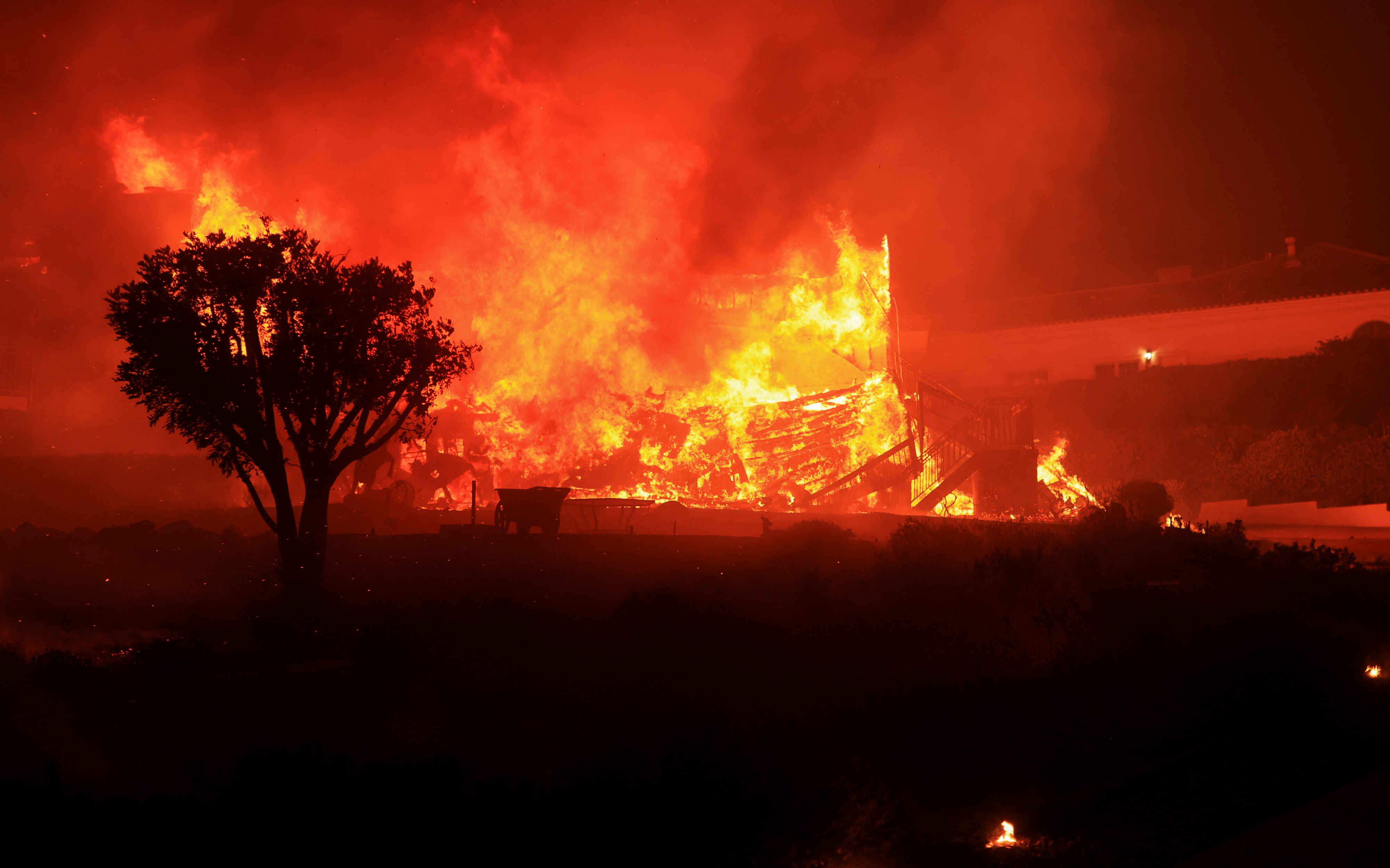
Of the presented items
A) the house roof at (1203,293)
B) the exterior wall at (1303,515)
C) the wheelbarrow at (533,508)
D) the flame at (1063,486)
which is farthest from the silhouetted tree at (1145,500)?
the house roof at (1203,293)

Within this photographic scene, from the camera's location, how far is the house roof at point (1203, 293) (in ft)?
108

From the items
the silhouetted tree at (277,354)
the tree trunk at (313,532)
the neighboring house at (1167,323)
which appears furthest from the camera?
the neighboring house at (1167,323)

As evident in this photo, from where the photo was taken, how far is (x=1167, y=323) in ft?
115

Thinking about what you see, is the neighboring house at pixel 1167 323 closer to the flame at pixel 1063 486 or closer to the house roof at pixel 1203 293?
the house roof at pixel 1203 293

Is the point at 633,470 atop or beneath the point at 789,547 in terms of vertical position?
atop

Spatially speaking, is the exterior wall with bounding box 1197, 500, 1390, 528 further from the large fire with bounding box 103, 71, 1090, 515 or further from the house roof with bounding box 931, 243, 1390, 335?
the house roof with bounding box 931, 243, 1390, 335

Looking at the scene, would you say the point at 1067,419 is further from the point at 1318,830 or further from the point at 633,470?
the point at 1318,830

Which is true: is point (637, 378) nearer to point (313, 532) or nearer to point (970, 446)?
point (970, 446)

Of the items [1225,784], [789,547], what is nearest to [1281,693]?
[1225,784]

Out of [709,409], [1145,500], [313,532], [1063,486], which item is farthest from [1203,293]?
[313,532]

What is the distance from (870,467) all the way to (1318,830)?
15.8 metres

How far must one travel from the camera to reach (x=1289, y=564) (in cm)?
Result: 1408

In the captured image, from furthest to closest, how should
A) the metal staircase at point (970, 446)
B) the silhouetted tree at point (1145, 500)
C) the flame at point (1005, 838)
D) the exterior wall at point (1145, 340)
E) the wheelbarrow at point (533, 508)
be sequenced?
the exterior wall at point (1145, 340) → the metal staircase at point (970, 446) → the silhouetted tree at point (1145, 500) → the wheelbarrow at point (533, 508) → the flame at point (1005, 838)

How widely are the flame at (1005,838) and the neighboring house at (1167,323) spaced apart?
95.5 ft
